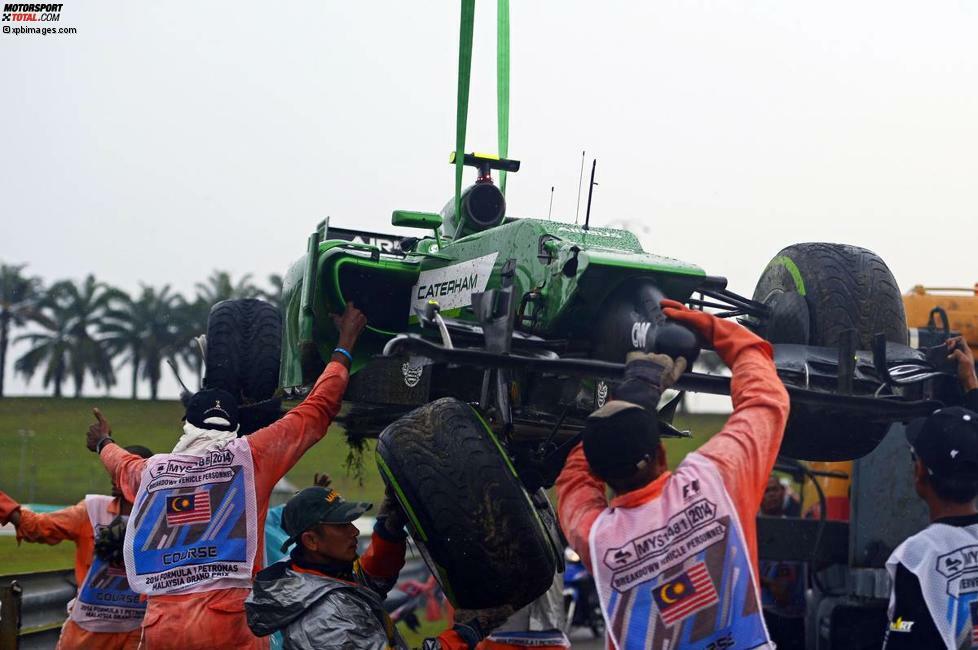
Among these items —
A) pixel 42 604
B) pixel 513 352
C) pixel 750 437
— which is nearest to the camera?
pixel 750 437

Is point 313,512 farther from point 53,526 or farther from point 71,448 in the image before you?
point 71,448

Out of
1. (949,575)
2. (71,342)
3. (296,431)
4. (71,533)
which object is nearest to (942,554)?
(949,575)

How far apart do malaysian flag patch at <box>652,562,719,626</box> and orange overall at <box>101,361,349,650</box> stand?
7.39 ft

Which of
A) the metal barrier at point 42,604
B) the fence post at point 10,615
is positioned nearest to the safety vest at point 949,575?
the fence post at point 10,615

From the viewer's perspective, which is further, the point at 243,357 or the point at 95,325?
the point at 95,325

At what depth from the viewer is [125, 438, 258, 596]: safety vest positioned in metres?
5.25

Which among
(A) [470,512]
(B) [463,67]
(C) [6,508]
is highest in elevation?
(B) [463,67]

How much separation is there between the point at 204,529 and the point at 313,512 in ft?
2.63

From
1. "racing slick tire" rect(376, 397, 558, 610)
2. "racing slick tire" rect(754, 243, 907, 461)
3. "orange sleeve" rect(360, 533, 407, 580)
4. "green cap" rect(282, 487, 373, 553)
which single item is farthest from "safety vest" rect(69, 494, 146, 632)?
"racing slick tire" rect(754, 243, 907, 461)

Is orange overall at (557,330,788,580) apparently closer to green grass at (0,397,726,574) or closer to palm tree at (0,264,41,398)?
green grass at (0,397,726,574)

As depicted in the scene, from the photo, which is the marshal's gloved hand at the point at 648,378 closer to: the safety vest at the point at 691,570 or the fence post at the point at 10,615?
the safety vest at the point at 691,570

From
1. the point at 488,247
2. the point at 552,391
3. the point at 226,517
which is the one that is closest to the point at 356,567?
the point at 226,517

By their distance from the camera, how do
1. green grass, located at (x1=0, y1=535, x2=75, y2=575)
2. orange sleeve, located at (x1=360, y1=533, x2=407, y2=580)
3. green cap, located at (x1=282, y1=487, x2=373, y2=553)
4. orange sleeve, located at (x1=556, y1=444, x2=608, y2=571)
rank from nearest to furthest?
orange sleeve, located at (x1=556, y1=444, x2=608, y2=571)
green cap, located at (x1=282, y1=487, x2=373, y2=553)
orange sleeve, located at (x1=360, y1=533, x2=407, y2=580)
green grass, located at (x1=0, y1=535, x2=75, y2=575)

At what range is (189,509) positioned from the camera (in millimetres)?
5270
